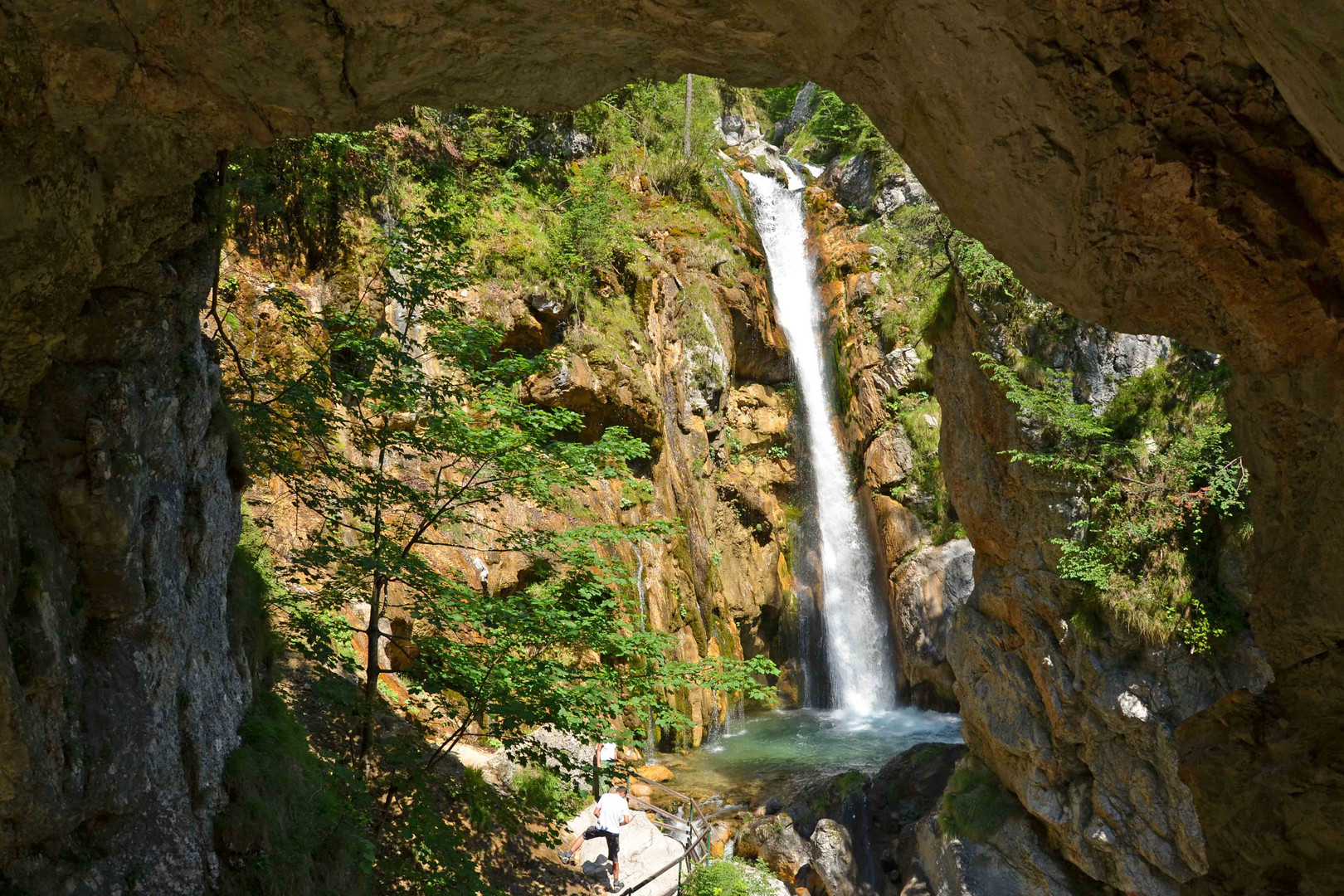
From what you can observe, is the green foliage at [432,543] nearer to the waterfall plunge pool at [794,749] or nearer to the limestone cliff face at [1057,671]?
the limestone cliff face at [1057,671]

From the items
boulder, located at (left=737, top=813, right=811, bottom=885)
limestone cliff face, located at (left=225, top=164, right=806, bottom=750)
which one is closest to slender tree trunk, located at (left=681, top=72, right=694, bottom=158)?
limestone cliff face, located at (left=225, top=164, right=806, bottom=750)

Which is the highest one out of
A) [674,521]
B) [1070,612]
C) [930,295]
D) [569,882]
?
[930,295]

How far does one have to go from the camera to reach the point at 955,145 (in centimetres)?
356

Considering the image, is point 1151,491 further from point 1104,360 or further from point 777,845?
point 777,845

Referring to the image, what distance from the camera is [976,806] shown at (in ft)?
34.2

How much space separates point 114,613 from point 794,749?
41.8 feet

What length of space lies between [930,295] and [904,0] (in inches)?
700

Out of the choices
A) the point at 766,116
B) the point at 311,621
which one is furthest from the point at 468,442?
the point at 766,116

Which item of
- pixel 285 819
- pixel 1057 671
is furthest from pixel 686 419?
pixel 285 819

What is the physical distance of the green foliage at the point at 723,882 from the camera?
8.60m

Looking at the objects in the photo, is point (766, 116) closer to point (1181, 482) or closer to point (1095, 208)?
point (1181, 482)

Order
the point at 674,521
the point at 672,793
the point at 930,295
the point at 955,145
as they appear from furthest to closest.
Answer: the point at 930,295 → the point at 672,793 → the point at 674,521 → the point at 955,145

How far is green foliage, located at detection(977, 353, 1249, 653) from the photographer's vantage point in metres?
8.36

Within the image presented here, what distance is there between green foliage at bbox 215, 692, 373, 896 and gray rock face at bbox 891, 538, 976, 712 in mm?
13798
